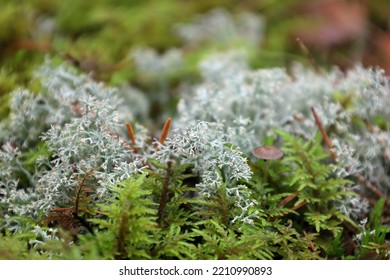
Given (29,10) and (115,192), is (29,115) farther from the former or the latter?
(29,10)

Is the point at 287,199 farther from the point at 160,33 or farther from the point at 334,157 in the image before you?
the point at 160,33

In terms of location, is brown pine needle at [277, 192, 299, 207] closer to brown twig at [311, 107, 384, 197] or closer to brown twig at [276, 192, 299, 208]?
brown twig at [276, 192, 299, 208]

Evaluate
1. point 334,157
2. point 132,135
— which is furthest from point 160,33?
point 334,157

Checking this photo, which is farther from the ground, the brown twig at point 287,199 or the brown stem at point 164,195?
the brown stem at point 164,195

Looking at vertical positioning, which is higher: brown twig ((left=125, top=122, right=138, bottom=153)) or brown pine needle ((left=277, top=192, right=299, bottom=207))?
brown twig ((left=125, top=122, right=138, bottom=153))

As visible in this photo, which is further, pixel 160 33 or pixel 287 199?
pixel 160 33

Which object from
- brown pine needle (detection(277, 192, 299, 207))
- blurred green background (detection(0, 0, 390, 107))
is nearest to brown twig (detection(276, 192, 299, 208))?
brown pine needle (detection(277, 192, 299, 207))

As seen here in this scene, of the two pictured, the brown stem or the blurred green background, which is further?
the blurred green background

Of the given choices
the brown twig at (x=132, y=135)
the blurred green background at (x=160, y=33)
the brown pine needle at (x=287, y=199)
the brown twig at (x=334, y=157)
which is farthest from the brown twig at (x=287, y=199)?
the blurred green background at (x=160, y=33)

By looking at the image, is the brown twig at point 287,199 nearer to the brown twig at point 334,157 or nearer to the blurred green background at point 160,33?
Result: the brown twig at point 334,157

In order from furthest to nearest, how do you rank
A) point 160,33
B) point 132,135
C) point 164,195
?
point 160,33, point 132,135, point 164,195

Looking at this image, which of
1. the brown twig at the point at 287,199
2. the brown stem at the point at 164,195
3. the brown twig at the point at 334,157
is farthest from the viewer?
the brown twig at the point at 334,157

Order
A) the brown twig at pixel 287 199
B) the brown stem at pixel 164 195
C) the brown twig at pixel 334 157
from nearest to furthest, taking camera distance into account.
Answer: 1. the brown stem at pixel 164 195
2. the brown twig at pixel 287 199
3. the brown twig at pixel 334 157
